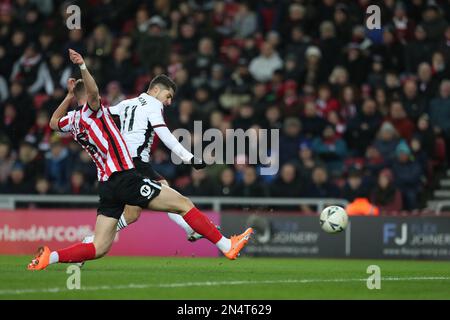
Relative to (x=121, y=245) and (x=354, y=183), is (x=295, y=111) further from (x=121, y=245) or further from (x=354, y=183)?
(x=121, y=245)

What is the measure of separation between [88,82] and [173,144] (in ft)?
5.38

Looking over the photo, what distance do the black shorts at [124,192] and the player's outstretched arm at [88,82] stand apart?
0.78m

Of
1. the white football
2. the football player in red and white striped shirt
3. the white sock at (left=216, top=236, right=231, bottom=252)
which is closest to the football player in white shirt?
the football player in red and white striped shirt

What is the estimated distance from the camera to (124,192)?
11.4 m

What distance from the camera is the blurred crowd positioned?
63.1ft

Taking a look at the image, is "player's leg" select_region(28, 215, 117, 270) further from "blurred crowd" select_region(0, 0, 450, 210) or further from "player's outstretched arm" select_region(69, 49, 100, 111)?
"blurred crowd" select_region(0, 0, 450, 210)

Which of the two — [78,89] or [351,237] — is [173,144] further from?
[351,237]

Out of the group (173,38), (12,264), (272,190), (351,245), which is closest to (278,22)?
(173,38)

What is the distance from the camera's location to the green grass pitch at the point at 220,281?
998cm

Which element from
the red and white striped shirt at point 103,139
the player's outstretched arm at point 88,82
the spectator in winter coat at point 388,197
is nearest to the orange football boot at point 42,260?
the red and white striped shirt at point 103,139

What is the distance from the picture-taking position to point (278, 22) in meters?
22.4

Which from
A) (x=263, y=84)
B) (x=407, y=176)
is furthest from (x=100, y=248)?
(x=263, y=84)

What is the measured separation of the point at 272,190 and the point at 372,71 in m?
3.57

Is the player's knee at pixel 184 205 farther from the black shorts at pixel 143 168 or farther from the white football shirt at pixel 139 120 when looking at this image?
the black shorts at pixel 143 168
